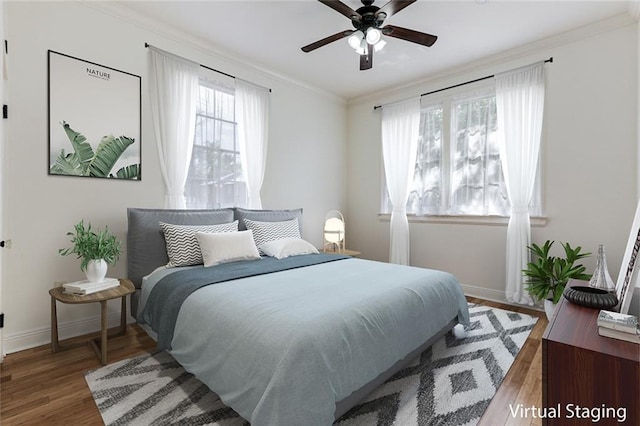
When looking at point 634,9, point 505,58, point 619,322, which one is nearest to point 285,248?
point 619,322

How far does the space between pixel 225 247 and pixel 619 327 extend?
252cm

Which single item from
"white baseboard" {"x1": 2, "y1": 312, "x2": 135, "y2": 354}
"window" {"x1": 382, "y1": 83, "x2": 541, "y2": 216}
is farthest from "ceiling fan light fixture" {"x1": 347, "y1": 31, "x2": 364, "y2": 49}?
"white baseboard" {"x1": 2, "y1": 312, "x2": 135, "y2": 354}

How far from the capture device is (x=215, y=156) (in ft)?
11.5

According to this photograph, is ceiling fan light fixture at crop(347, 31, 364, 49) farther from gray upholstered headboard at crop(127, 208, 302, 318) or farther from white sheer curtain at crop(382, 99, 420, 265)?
gray upholstered headboard at crop(127, 208, 302, 318)

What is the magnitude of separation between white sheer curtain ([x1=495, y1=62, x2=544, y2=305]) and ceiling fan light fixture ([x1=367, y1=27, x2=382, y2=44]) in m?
2.00

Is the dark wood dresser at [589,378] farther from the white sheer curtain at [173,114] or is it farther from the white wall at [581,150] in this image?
the white sheer curtain at [173,114]

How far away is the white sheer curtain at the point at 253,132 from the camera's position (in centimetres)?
367

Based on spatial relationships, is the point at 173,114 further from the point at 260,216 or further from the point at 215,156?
the point at 260,216

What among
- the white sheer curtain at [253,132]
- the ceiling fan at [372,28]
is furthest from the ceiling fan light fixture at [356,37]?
the white sheer curtain at [253,132]

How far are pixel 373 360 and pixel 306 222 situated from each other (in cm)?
306

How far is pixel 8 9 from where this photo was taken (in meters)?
2.27

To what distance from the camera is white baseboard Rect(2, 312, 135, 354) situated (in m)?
2.27

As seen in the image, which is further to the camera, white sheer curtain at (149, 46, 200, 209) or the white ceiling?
white sheer curtain at (149, 46, 200, 209)

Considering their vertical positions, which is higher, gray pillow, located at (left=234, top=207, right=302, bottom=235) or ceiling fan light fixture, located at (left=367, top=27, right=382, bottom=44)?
ceiling fan light fixture, located at (left=367, top=27, right=382, bottom=44)
